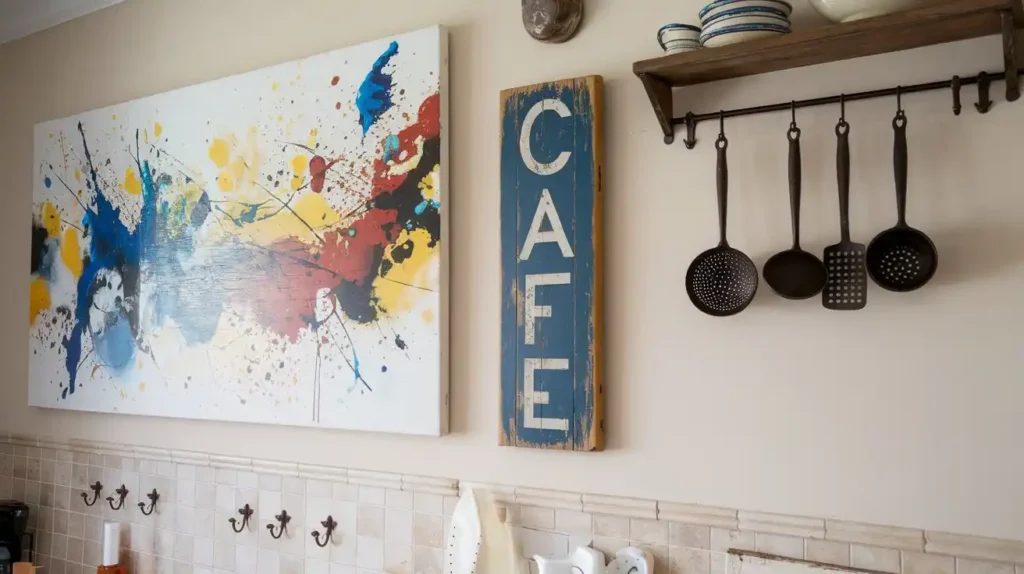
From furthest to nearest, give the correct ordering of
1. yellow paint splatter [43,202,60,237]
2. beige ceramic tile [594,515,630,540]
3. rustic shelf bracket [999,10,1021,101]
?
1. yellow paint splatter [43,202,60,237]
2. beige ceramic tile [594,515,630,540]
3. rustic shelf bracket [999,10,1021,101]

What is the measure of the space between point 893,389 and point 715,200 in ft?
1.50

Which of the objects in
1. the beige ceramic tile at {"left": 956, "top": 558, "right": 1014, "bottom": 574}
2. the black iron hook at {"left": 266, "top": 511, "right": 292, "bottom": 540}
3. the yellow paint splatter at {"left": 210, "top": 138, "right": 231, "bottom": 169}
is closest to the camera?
the beige ceramic tile at {"left": 956, "top": 558, "right": 1014, "bottom": 574}

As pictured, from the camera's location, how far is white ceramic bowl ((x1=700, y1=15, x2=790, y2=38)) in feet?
4.50

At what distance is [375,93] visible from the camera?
1938 mm

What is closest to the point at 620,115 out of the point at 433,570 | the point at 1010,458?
the point at 1010,458

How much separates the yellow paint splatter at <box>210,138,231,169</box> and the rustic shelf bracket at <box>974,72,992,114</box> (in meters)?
1.76

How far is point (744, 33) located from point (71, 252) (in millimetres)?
2145

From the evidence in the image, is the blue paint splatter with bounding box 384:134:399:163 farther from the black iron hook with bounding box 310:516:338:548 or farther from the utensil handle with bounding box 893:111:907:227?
the utensil handle with bounding box 893:111:907:227

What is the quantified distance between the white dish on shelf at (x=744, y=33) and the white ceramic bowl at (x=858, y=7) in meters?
0.08

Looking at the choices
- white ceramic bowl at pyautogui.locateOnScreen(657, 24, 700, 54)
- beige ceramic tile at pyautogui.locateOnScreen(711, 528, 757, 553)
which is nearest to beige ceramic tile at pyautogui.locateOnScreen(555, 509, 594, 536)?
beige ceramic tile at pyautogui.locateOnScreen(711, 528, 757, 553)

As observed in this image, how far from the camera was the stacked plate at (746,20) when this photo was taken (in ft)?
4.50

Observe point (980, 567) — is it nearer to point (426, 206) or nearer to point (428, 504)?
point (428, 504)

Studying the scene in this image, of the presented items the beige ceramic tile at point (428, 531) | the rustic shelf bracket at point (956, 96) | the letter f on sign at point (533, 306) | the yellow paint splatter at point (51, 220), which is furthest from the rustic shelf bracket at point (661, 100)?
the yellow paint splatter at point (51, 220)

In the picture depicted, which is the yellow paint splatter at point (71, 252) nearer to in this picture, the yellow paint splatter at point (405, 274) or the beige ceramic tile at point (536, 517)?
the yellow paint splatter at point (405, 274)
